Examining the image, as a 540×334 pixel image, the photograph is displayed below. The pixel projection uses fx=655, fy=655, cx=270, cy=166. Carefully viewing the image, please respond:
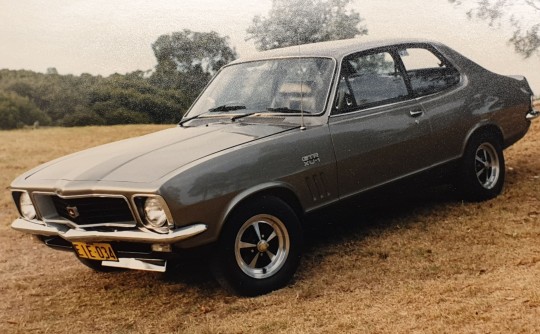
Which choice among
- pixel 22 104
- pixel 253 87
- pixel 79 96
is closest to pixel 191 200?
pixel 253 87

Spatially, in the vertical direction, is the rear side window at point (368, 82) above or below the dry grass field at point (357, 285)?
above

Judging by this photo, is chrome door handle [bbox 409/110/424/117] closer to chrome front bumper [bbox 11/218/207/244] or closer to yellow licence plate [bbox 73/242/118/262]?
chrome front bumper [bbox 11/218/207/244]

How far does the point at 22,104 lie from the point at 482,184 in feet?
34.3

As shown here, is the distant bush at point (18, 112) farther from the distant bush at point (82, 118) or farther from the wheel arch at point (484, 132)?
the wheel arch at point (484, 132)

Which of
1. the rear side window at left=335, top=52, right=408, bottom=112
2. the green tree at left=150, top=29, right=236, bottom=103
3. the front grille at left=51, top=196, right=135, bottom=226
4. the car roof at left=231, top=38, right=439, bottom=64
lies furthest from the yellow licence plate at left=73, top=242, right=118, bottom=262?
the green tree at left=150, top=29, right=236, bottom=103

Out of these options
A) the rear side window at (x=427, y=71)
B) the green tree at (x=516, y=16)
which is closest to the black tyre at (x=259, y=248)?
the rear side window at (x=427, y=71)

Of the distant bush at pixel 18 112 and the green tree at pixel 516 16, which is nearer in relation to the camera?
the green tree at pixel 516 16

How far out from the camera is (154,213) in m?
3.76

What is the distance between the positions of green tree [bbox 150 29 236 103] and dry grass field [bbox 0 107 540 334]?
3.14 metres

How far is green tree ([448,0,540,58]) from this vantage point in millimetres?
8992

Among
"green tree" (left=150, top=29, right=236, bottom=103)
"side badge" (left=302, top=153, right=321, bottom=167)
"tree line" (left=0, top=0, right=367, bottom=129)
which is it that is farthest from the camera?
"tree line" (left=0, top=0, right=367, bottom=129)

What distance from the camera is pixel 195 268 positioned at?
4875 millimetres

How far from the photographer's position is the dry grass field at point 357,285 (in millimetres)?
3439

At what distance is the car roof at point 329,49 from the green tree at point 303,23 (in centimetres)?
255
